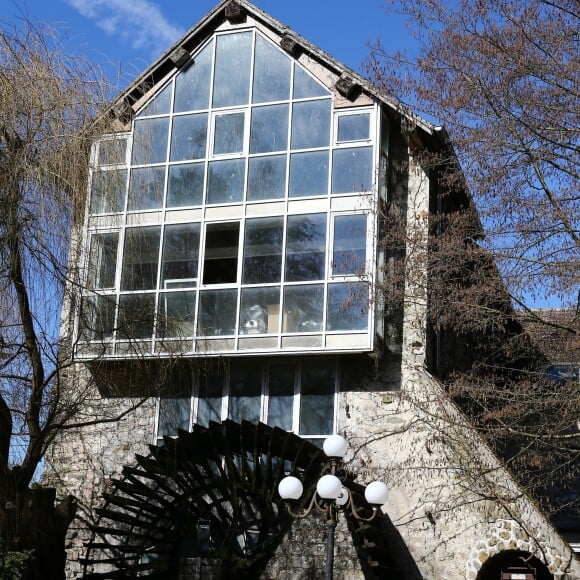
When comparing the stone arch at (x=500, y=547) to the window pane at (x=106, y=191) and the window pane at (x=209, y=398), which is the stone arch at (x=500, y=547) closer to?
the window pane at (x=209, y=398)

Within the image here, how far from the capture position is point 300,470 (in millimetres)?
13289

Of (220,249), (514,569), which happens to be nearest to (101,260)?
(220,249)

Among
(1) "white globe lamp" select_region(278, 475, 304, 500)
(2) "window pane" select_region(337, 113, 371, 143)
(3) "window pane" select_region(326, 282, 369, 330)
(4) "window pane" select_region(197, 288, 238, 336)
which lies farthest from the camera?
(2) "window pane" select_region(337, 113, 371, 143)

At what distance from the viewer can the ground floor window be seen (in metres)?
14.1

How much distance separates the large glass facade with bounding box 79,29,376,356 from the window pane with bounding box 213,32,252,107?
0.02m

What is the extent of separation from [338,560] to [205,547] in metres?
2.45

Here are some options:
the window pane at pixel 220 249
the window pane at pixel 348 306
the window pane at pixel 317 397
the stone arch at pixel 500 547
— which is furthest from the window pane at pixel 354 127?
the stone arch at pixel 500 547

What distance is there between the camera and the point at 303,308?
1394cm

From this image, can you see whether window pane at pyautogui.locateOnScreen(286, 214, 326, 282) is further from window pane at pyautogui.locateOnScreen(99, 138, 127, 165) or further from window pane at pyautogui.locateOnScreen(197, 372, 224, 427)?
window pane at pyautogui.locateOnScreen(99, 138, 127, 165)

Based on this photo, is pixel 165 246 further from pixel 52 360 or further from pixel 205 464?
pixel 52 360

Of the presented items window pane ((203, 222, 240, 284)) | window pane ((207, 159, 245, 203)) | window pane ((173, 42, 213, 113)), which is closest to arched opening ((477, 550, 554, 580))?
window pane ((203, 222, 240, 284))


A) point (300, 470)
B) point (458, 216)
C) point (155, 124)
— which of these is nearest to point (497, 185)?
point (458, 216)

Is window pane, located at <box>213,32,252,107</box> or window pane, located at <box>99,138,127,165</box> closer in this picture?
window pane, located at <box>99,138,127,165</box>

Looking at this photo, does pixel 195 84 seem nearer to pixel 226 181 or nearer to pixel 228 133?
pixel 228 133
